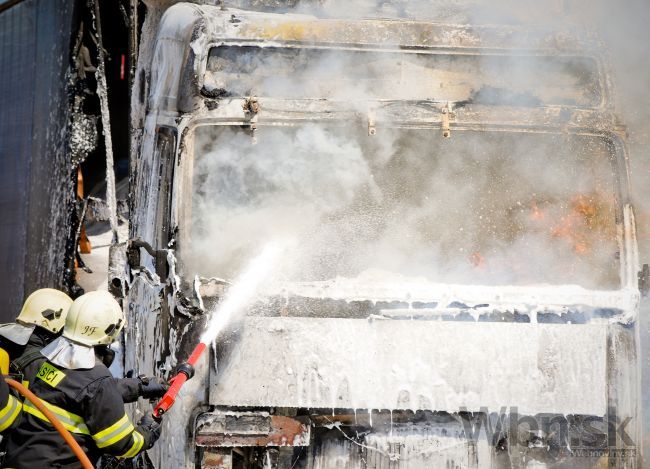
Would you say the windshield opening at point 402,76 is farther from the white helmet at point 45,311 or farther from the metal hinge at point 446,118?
the white helmet at point 45,311

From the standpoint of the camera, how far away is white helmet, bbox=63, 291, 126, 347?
310 centimetres

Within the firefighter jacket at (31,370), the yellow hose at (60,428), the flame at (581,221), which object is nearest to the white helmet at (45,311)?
the firefighter jacket at (31,370)

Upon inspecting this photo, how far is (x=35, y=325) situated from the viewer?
3832mm

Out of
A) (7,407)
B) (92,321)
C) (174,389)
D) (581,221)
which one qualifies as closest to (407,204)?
(581,221)

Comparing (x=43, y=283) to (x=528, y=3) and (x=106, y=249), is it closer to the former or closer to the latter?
(x=106, y=249)

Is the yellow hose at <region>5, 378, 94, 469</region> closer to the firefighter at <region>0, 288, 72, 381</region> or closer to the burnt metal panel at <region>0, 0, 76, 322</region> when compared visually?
the firefighter at <region>0, 288, 72, 381</region>

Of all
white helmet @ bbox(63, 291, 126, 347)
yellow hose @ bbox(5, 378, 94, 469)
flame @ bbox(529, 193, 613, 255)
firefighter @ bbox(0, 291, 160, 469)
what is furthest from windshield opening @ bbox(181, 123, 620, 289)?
yellow hose @ bbox(5, 378, 94, 469)

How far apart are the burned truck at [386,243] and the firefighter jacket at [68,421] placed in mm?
479

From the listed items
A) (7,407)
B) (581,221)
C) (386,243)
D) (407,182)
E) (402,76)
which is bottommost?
(7,407)

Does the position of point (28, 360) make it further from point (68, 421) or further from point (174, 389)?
point (174, 389)

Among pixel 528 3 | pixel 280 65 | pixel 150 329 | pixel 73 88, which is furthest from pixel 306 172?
pixel 73 88

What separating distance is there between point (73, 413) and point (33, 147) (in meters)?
3.18

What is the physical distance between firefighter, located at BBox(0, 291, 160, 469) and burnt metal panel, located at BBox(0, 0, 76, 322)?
221cm

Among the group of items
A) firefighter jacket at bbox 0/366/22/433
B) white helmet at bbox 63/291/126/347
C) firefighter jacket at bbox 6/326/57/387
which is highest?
white helmet at bbox 63/291/126/347
